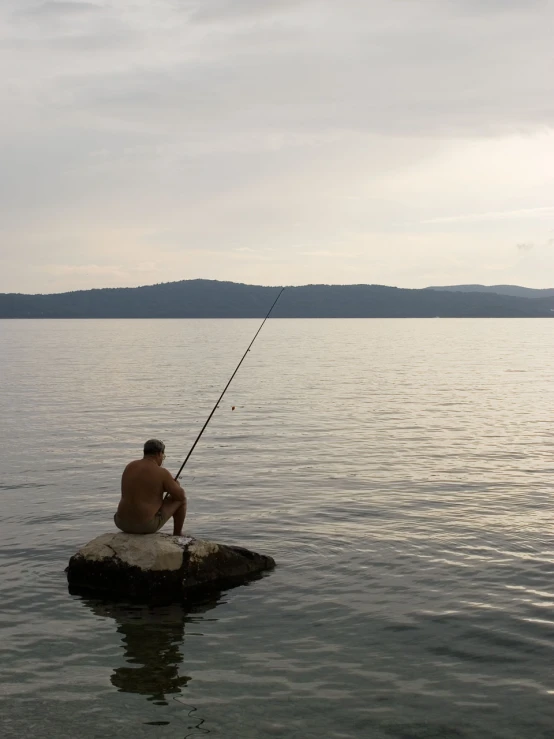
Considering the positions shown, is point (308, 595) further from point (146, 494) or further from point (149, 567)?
point (146, 494)

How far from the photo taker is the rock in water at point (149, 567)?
913 cm

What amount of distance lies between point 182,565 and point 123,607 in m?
0.78

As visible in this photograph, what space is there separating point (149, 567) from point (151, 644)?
4.34 feet

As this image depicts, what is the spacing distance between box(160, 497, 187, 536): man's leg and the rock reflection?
1005 mm

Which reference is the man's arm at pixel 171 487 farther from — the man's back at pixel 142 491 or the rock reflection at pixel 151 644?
the rock reflection at pixel 151 644

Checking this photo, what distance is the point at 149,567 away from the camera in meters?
9.13

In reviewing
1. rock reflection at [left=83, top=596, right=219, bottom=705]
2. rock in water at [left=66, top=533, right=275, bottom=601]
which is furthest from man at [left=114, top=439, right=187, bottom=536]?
rock reflection at [left=83, top=596, right=219, bottom=705]

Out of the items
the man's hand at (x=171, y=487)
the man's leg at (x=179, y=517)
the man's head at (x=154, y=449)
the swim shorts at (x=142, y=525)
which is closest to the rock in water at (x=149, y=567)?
the swim shorts at (x=142, y=525)

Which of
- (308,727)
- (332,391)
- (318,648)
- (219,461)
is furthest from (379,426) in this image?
(308,727)

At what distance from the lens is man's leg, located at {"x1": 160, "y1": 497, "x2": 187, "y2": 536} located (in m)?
9.49

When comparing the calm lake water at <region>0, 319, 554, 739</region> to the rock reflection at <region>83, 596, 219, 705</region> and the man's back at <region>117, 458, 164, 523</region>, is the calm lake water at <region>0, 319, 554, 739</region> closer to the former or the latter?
the rock reflection at <region>83, 596, 219, 705</region>

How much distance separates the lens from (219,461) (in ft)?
59.7

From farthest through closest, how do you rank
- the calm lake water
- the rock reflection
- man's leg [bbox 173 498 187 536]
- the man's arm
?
man's leg [bbox 173 498 187 536], the man's arm, the rock reflection, the calm lake water

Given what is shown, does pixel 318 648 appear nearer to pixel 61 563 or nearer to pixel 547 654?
pixel 547 654
